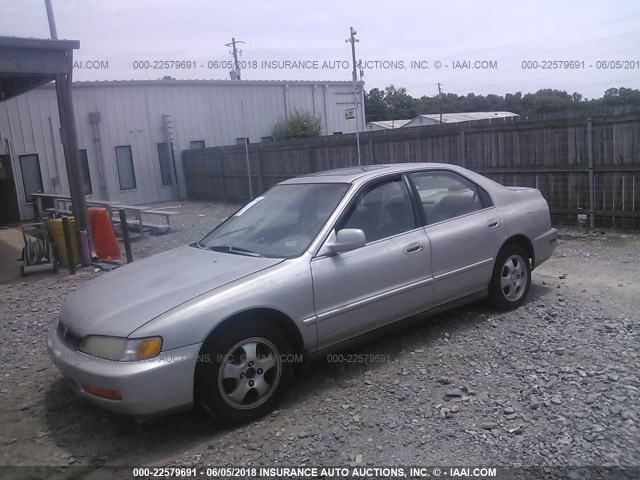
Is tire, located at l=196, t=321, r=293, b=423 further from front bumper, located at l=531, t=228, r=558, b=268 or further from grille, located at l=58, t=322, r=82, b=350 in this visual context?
front bumper, located at l=531, t=228, r=558, b=268

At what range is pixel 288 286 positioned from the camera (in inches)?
154

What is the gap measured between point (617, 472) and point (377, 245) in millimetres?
2234

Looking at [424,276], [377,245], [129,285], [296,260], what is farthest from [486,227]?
[129,285]

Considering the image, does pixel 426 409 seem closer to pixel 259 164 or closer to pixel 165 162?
pixel 259 164

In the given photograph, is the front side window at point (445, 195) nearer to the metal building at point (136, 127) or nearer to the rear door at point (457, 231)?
the rear door at point (457, 231)

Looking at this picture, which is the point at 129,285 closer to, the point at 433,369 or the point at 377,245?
the point at 377,245

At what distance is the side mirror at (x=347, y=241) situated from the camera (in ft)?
13.6

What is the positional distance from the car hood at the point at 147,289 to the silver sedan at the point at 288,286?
0.01m

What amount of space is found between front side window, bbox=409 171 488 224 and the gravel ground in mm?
1054

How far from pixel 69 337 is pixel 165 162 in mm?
19373

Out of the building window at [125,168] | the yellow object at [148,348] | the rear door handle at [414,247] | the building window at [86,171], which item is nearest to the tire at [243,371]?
the yellow object at [148,348]

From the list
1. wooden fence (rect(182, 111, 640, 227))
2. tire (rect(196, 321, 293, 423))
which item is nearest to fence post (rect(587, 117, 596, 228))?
wooden fence (rect(182, 111, 640, 227))

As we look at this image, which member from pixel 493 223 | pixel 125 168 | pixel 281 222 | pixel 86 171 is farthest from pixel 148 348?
pixel 125 168

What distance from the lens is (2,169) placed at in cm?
1792
